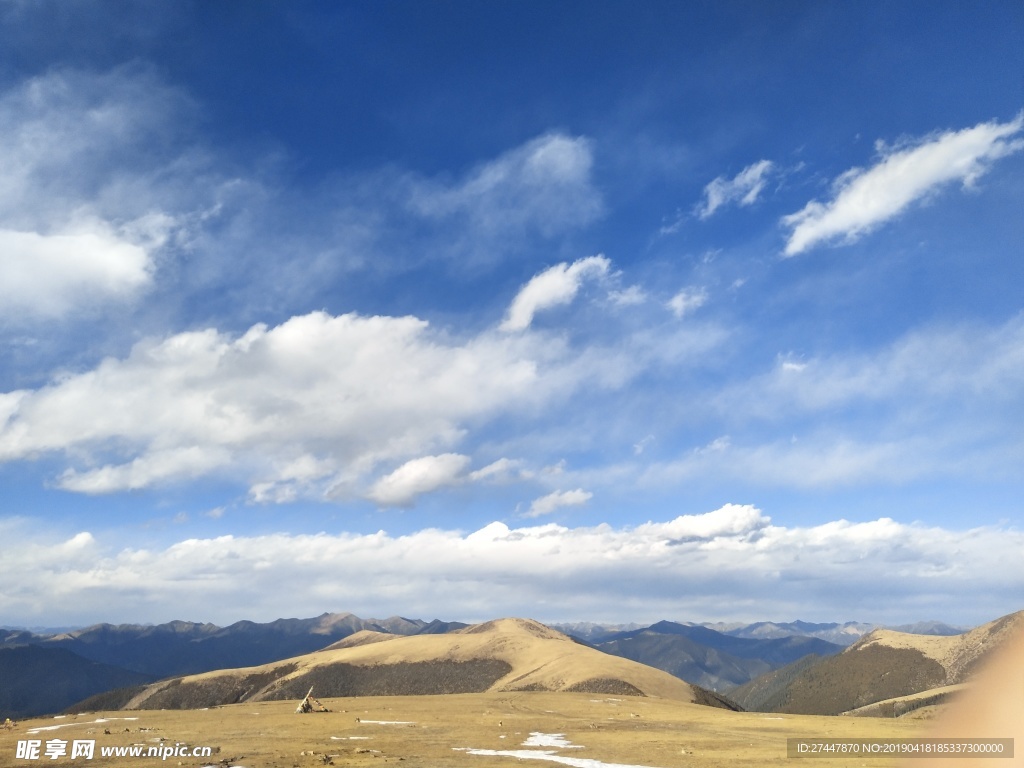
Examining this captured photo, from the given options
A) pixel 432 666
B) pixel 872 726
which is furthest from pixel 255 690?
pixel 872 726

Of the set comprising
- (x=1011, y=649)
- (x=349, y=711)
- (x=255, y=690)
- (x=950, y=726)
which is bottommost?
(x=255, y=690)

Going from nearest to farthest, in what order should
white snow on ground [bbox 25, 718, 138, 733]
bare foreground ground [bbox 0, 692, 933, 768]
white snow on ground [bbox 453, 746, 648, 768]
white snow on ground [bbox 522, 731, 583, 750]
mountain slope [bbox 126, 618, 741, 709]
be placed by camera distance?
1. white snow on ground [bbox 453, 746, 648, 768]
2. bare foreground ground [bbox 0, 692, 933, 768]
3. white snow on ground [bbox 522, 731, 583, 750]
4. white snow on ground [bbox 25, 718, 138, 733]
5. mountain slope [bbox 126, 618, 741, 709]

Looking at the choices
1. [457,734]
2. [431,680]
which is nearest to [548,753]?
[457,734]

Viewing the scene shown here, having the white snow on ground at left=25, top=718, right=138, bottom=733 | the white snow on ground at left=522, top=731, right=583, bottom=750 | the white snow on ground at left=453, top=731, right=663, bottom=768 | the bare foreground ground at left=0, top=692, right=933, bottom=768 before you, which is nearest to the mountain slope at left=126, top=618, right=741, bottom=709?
the bare foreground ground at left=0, top=692, right=933, bottom=768

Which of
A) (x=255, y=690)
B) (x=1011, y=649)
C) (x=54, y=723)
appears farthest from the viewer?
(x=255, y=690)

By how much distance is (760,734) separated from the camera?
6094 centimetres

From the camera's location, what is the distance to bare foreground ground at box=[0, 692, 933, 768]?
142 feet

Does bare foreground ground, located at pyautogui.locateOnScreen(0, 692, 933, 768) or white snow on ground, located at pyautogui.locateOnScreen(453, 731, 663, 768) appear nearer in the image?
white snow on ground, located at pyautogui.locateOnScreen(453, 731, 663, 768)

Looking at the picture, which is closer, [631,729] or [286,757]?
[286,757]

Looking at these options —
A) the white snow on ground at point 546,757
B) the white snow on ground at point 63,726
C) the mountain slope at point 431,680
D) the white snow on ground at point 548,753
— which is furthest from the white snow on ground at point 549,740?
the mountain slope at point 431,680

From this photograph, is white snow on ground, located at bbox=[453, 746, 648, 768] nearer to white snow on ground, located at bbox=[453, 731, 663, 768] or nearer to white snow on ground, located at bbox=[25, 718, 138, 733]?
white snow on ground, located at bbox=[453, 731, 663, 768]

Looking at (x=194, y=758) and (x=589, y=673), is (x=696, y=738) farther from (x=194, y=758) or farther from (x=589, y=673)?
(x=589, y=673)

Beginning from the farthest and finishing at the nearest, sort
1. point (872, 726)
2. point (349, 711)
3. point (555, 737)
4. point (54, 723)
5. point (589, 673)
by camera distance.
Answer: point (589, 673)
point (349, 711)
point (54, 723)
point (872, 726)
point (555, 737)

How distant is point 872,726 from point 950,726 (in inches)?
2509
